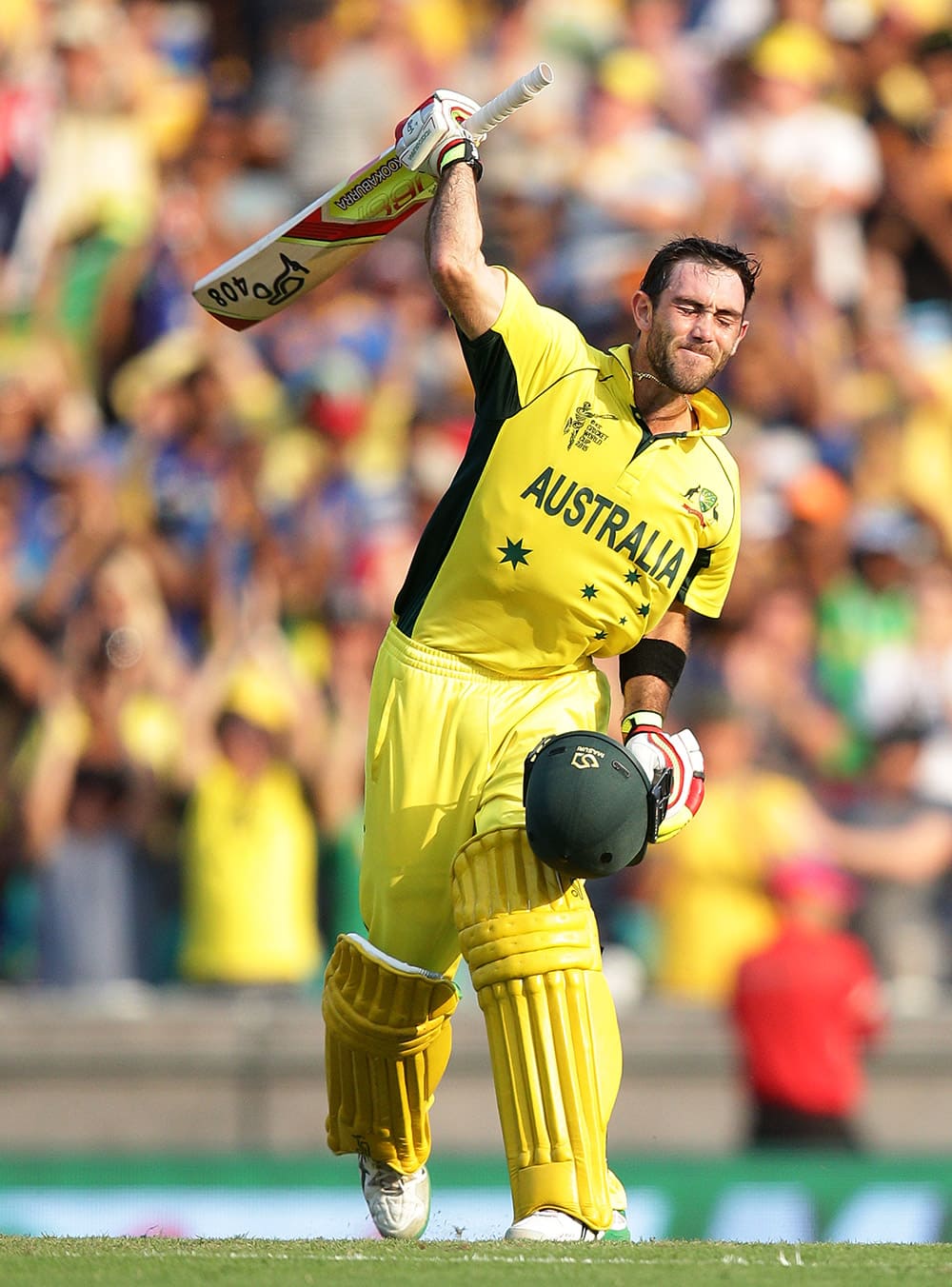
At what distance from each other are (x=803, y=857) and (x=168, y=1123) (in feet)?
9.38

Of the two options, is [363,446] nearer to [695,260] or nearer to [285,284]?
[285,284]

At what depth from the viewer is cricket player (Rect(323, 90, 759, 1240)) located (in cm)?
513

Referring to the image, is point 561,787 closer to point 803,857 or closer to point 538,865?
point 538,865

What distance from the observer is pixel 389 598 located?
10.2 metres

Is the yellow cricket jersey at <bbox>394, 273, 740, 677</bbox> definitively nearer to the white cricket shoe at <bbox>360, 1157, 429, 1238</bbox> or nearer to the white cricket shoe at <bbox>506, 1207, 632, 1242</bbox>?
the white cricket shoe at <bbox>506, 1207, 632, 1242</bbox>

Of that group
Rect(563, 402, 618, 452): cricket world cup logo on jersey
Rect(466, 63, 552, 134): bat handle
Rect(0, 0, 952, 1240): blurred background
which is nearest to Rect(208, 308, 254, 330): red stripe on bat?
Rect(466, 63, 552, 134): bat handle

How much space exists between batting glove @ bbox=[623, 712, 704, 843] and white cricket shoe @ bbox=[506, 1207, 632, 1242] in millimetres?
854

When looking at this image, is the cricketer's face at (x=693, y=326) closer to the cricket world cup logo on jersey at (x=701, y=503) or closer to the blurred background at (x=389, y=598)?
the cricket world cup logo on jersey at (x=701, y=503)

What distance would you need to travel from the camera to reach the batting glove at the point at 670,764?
5.30 meters

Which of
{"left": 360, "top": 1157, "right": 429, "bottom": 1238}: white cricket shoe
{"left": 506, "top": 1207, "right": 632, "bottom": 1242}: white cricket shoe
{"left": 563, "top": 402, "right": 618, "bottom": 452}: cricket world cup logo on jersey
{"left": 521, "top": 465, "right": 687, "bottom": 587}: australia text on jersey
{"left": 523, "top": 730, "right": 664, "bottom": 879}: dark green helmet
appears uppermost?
{"left": 563, "top": 402, "right": 618, "bottom": 452}: cricket world cup logo on jersey

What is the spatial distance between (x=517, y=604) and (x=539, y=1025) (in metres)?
0.98

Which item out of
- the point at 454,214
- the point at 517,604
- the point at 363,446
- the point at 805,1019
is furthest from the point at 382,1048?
the point at 363,446

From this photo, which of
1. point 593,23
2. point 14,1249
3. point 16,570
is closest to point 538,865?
point 14,1249

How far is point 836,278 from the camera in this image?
11.4m
